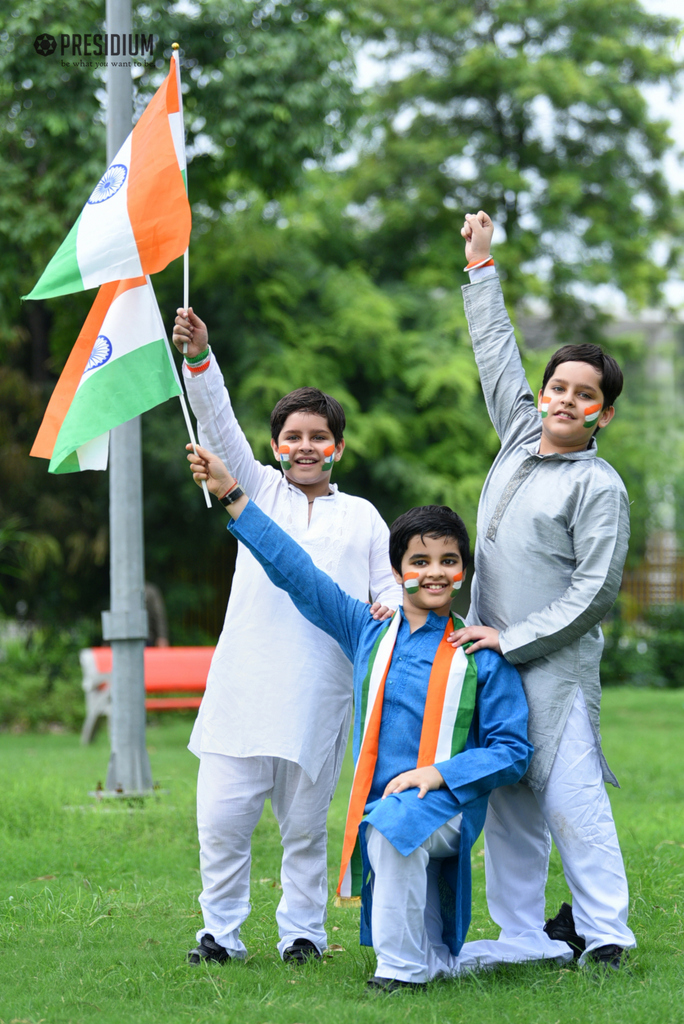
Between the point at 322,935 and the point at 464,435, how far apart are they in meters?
9.47

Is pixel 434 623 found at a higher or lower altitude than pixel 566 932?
higher

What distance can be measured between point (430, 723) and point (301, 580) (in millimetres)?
590

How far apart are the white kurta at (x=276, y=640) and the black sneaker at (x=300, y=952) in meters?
0.58

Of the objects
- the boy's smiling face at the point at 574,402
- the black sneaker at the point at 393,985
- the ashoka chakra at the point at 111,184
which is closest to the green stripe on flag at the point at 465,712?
the black sneaker at the point at 393,985

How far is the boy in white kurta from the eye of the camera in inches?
139

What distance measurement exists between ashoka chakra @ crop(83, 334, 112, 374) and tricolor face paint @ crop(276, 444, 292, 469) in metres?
0.83

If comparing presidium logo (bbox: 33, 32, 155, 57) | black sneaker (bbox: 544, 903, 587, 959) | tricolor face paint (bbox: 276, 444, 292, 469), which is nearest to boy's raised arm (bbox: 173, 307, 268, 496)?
tricolor face paint (bbox: 276, 444, 292, 469)

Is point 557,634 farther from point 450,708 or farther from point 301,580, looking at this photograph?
point 301,580

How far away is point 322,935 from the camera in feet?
12.1

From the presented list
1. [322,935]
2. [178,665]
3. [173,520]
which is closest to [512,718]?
[322,935]

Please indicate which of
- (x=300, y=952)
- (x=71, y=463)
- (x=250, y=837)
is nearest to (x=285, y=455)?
(x=71, y=463)

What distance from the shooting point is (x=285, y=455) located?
3.66 metres

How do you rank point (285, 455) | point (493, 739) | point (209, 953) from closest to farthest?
point (493, 739) → point (209, 953) → point (285, 455)

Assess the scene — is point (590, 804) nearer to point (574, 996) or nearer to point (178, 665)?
point (574, 996)
